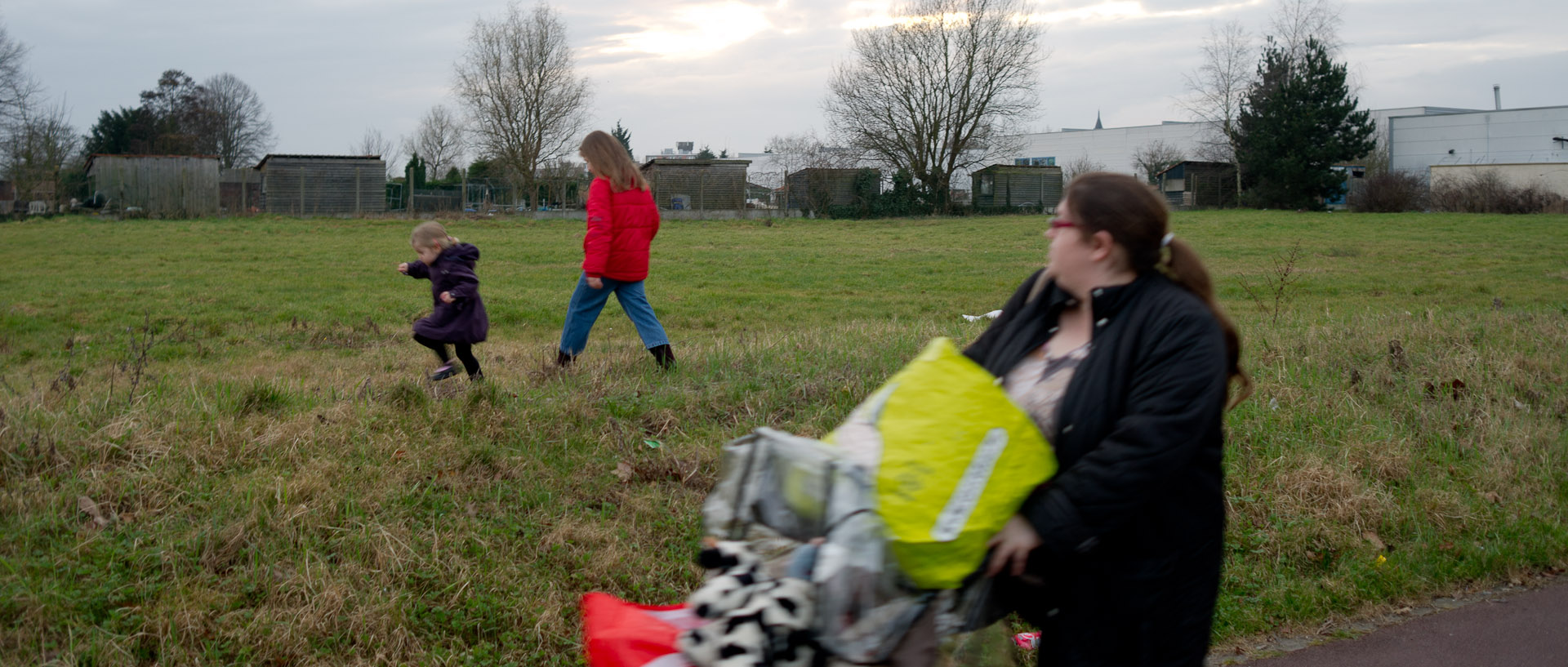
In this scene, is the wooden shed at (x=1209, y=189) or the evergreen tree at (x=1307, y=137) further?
the wooden shed at (x=1209, y=189)

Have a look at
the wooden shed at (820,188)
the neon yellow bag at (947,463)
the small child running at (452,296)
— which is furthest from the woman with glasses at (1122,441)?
the wooden shed at (820,188)

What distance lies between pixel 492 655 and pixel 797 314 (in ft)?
32.7

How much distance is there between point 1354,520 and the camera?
205 inches

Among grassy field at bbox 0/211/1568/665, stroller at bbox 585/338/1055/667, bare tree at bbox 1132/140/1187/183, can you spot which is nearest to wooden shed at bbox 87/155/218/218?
grassy field at bbox 0/211/1568/665

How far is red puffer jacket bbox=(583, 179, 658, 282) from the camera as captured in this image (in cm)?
729

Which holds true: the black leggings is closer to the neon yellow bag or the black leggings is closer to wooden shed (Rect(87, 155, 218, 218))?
the neon yellow bag

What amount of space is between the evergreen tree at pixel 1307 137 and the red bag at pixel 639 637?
52.8 metres

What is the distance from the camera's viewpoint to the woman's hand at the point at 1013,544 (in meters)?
2.12

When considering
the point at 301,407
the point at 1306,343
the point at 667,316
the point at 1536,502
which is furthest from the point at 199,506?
the point at 667,316

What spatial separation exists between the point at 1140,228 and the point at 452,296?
5.65 meters

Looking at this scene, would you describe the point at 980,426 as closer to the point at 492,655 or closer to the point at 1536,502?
the point at 492,655

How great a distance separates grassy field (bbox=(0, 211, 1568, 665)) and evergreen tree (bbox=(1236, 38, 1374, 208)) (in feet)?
139

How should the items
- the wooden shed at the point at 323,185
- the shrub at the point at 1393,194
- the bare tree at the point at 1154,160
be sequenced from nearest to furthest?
the wooden shed at the point at 323,185
the shrub at the point at 1393,194
the bare tree at the point at 1154,160

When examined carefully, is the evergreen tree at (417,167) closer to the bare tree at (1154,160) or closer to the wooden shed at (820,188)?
the wooden shed at (820,188)
